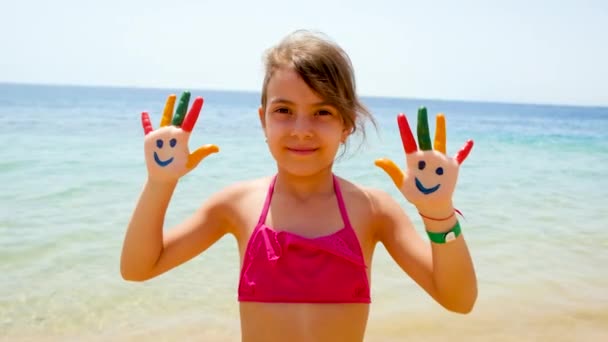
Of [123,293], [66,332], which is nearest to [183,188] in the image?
[123,293]

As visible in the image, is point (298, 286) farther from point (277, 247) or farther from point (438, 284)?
point (438, 284)

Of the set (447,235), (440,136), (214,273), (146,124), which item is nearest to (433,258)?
(447,235)

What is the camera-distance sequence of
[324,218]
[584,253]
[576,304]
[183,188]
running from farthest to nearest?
[183,188]
[584,253]
[576,304]
[324,218]

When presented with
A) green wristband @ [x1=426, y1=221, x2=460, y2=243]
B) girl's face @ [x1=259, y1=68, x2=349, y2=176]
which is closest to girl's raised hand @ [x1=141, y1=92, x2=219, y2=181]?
girl's face @ [x1=259, y1=68, x2=349, y2=176]

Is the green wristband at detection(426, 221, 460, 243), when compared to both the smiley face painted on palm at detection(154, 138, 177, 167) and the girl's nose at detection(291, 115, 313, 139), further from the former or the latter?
the smiley face painted on palm at detection(154, 138, 177, 167)

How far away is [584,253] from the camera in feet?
17.4

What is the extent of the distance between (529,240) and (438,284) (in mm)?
4238

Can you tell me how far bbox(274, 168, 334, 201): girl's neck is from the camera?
6.57ft

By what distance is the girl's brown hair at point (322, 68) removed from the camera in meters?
1.86

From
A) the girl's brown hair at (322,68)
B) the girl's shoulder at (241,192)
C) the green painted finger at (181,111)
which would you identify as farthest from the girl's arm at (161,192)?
the girl's brown hair at (322,68)

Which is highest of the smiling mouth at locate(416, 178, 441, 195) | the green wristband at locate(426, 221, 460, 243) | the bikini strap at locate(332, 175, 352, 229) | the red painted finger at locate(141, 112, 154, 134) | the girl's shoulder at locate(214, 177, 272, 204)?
the smiling mouth at locate(416, 178, 441, 195)

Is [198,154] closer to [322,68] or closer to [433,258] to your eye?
[322,68]

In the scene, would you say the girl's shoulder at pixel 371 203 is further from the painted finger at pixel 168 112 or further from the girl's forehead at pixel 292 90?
the painted finger at pixel 168 112

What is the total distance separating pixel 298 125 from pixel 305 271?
432 mm
